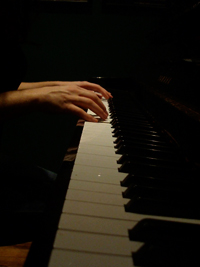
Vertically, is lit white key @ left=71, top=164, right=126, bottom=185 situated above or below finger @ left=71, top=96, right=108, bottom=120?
below

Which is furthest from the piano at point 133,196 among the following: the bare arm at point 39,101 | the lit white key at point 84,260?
the bare arm at point 39,101

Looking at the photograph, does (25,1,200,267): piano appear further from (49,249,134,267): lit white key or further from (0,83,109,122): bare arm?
(0,83,109,122): bare arm

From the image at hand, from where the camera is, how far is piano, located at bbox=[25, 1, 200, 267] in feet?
1.12

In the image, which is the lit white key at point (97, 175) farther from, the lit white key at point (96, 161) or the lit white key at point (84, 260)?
the lit white key at point (84, 260)

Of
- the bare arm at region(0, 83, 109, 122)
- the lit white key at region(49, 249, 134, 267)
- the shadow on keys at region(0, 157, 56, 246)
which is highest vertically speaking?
the bare arm at region(0, 83, 109, 122)

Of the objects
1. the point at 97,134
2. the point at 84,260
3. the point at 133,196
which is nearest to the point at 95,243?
the point at 84,260

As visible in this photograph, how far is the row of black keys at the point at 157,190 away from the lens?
0.34m

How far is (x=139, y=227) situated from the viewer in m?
0.37

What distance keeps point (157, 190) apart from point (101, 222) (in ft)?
0.47

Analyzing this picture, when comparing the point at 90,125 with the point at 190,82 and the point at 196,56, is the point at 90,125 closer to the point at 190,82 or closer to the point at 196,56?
the point at 190,82

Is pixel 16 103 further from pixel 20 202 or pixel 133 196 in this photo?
pixel 133 196

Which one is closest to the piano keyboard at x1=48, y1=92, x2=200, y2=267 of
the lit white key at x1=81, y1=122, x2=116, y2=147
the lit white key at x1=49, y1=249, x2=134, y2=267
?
the lit white key at x1=49, y1=249, x2=134, y2=267

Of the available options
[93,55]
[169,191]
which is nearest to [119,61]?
[93,55]

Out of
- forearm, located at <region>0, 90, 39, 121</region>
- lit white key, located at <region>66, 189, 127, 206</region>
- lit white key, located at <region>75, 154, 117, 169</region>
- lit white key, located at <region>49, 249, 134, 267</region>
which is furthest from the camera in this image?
forearm, located at <region>0, 90, 39, 121</region>
